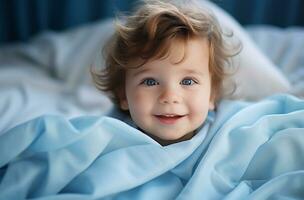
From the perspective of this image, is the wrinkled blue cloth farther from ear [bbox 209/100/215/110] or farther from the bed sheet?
the bed sheet

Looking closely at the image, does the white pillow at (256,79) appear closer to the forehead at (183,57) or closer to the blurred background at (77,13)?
the forehead at (183,57)

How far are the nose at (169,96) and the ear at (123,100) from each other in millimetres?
146

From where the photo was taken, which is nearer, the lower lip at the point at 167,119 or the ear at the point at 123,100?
the lower lip at the point at 167,119

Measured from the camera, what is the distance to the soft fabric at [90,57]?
136 centimetres

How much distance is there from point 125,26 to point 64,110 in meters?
0.54

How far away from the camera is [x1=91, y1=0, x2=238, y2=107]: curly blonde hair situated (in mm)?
873

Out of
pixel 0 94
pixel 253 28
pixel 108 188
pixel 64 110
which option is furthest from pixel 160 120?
pixel 253 28

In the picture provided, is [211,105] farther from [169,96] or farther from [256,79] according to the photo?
[256,79]

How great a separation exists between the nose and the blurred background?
1107mm

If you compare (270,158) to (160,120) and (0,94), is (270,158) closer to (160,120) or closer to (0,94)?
(160,120)

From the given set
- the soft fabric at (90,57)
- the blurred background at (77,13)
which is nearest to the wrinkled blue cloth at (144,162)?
the soft fabric at (90,57)

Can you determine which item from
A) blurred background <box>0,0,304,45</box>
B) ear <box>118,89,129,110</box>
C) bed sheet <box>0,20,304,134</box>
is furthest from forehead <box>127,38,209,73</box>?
blurred background <box>0,0,304,45</box>

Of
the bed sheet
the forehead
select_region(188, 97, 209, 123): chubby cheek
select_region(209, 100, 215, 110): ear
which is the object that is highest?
the forehead

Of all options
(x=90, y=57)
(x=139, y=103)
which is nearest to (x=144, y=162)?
(x=139, y=103)
